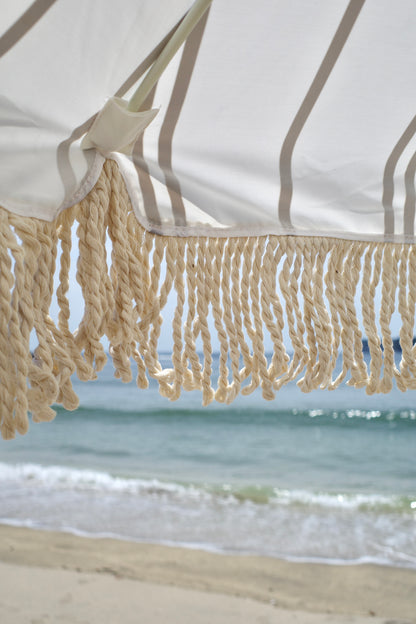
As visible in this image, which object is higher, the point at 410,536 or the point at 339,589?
the point at 339,589

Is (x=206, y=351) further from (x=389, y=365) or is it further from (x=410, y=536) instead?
(x=410, y=536)

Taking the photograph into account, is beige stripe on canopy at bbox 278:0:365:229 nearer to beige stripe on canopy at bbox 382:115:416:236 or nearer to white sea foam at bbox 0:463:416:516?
beige stripe on canopy at bbox 382:115:416:236

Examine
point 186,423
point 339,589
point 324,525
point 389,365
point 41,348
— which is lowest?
point 186,423

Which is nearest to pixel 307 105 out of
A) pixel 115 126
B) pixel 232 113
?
pixel 232 113

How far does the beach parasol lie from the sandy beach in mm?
1992

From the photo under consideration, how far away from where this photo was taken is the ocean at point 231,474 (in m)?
3.55

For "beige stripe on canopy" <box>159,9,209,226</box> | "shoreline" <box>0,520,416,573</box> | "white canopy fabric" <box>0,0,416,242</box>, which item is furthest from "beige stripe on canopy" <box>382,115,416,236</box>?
"shoreline" <box>0,520,416,573</box>

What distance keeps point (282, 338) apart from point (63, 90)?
0.44m

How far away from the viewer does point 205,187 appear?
832 mm

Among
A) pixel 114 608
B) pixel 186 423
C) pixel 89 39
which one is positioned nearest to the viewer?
pixel 89 39

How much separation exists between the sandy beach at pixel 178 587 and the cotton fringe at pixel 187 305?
1954 millimetres

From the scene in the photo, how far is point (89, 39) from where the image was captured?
2.05ft

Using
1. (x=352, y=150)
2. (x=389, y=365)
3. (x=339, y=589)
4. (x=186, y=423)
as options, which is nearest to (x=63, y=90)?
(x=352, y=150)

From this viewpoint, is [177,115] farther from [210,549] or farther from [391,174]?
[210,549]
